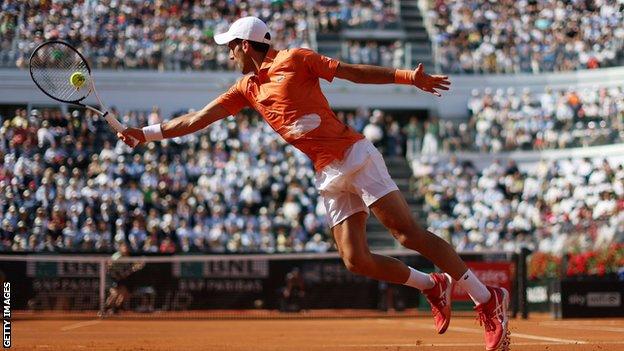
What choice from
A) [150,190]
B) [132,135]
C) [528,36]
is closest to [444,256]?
[132,135]

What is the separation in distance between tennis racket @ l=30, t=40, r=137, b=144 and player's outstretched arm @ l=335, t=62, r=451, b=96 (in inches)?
102

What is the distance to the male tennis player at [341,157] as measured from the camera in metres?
9.50

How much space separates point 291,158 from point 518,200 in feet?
22.3


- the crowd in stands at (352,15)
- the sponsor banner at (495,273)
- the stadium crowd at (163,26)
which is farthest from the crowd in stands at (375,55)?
the sponsor banner at (495,273)

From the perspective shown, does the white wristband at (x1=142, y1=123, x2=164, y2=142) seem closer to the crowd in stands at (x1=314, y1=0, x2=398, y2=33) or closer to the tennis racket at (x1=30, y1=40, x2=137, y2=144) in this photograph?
the tennis racket at (x1=30, y1=40, x2=137, y2=144)

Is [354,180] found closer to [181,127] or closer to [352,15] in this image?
[181,127]

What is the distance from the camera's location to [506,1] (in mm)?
40719

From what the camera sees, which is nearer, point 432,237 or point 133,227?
point 432,237

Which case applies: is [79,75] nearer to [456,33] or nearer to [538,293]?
[538,293]

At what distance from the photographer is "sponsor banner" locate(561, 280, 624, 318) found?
23.2m

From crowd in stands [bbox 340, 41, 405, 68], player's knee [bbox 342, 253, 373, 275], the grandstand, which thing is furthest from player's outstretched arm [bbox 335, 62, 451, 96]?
crowd in stands [bbox 340, 41, 405, 68]

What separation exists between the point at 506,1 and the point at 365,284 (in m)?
18.2

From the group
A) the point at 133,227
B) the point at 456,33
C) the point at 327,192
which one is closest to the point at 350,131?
the point at 327,192

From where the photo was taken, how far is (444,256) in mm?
9625
